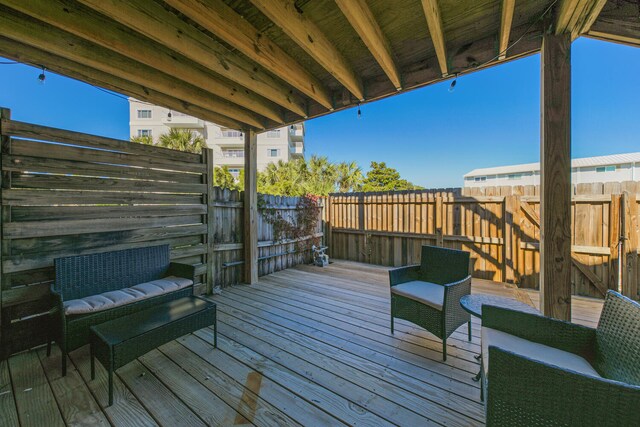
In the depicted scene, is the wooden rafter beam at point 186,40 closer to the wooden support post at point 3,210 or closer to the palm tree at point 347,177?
the wooden support post at point 3,210

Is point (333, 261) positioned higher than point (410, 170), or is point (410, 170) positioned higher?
point (410, 170)

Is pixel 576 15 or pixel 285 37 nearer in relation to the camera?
pixel 576 15

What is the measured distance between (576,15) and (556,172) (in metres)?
1.01

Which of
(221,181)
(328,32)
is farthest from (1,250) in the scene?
(221,181)

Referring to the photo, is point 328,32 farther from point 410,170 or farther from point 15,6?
point 410,170

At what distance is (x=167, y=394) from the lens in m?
1.67

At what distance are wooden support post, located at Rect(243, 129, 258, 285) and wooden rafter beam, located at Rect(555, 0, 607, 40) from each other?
362cm

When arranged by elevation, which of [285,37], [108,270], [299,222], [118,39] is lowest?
[108,270]

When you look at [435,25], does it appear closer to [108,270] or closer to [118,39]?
[118,39]

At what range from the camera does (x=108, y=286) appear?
2479 mm

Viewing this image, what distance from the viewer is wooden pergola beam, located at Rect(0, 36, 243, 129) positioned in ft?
6.53

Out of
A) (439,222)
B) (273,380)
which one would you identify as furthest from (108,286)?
(439,222)

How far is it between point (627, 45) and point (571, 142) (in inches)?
34.6

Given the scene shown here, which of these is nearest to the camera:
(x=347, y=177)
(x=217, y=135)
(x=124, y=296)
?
(x=124, y=296)
